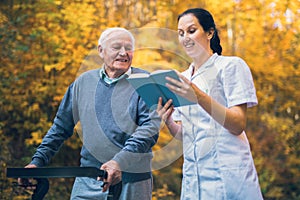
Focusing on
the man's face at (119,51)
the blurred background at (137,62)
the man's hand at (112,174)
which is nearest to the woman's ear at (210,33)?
the man's face at (119,51)

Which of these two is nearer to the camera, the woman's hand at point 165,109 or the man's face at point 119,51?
the woman's hand at point 165,109

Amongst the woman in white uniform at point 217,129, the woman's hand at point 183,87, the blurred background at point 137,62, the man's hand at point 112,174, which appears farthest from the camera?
the blurred background at point 137,62

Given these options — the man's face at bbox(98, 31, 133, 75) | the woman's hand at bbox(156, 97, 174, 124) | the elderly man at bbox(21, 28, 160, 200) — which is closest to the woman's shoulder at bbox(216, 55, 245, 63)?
the woman's hand at bbox(156, 97, 174, 124)

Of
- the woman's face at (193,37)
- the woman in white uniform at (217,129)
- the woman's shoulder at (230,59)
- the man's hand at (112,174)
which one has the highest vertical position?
the woman's face at (193,37)

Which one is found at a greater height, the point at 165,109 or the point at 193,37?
the point at 193,37

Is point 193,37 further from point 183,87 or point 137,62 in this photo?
point 137,62

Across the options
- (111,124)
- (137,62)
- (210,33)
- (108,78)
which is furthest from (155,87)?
(137,62)

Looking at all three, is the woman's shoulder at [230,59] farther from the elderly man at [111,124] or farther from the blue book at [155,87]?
the elderly man at [111,124]

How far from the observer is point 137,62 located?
18.5ft

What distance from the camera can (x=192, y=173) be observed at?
7.68 ft

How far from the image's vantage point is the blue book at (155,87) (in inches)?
80.3

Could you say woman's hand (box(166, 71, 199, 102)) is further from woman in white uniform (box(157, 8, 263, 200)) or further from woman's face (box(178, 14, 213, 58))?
woman's face (box(178, 14, 213, 58))

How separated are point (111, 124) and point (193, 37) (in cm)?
62

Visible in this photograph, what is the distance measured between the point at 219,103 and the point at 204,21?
1.34 ft
